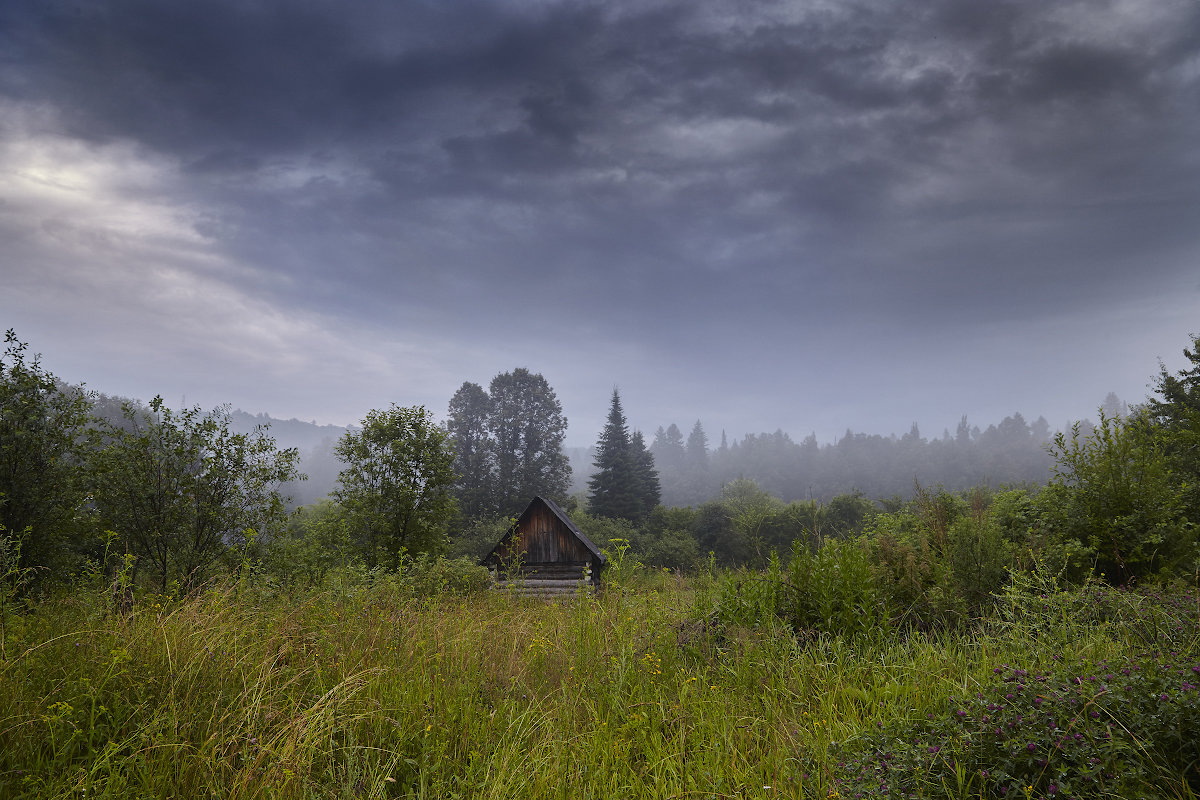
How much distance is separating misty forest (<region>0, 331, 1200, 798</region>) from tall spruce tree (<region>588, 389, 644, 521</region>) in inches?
1192

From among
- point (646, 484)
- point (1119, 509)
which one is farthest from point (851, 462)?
point (1119, 509)

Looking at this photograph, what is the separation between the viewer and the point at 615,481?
40719 mm

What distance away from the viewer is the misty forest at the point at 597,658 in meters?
2.83

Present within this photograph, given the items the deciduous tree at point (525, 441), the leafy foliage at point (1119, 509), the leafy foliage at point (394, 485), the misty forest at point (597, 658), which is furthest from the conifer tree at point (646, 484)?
the leafy foliage at point (1119, 509)

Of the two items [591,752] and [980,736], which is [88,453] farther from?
[980,736]

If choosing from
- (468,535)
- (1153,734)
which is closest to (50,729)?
(1153,734)

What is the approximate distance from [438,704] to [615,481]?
37.4m

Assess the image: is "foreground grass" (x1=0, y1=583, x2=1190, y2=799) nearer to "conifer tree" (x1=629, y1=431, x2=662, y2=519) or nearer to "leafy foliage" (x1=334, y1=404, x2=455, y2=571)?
"leafy foliage" (x1=334, y1=404, x2=455, y2=571)

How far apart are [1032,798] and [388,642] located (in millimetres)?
4244

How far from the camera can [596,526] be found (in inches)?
1417

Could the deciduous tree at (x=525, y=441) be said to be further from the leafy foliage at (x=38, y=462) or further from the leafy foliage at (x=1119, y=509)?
the leafy foliage at (x=1119, y=509)

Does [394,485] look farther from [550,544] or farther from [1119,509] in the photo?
[1119,509]

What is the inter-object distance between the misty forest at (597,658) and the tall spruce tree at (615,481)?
30275 millimetres

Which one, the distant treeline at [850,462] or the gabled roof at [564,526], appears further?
the distant treeline at [850,462]
